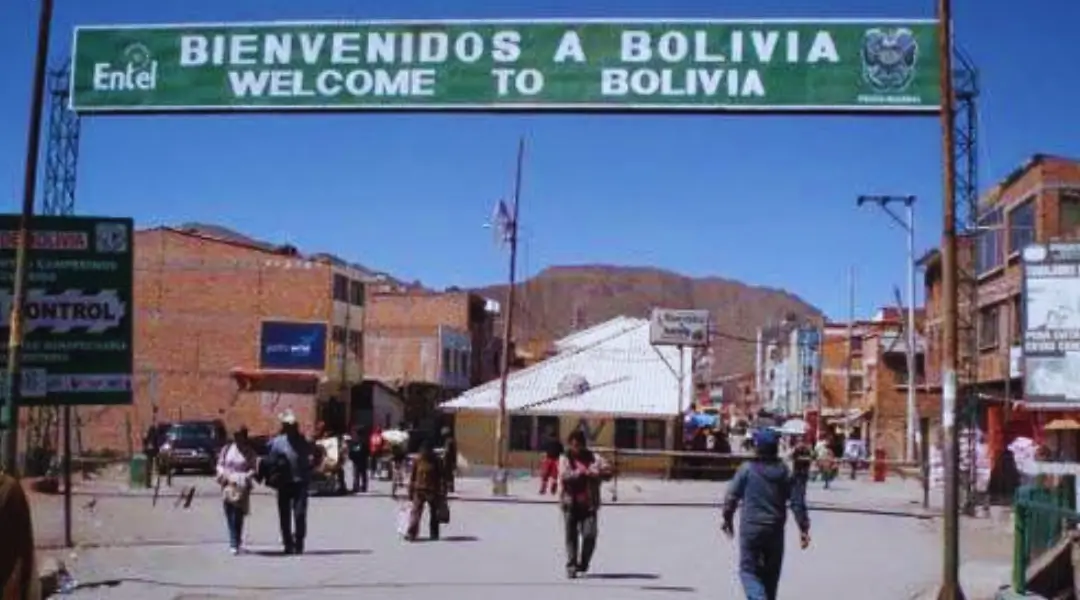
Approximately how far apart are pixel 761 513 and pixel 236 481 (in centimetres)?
905

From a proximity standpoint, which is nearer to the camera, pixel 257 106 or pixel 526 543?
pixel 257 106

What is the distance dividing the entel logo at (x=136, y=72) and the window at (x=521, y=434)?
125 feet

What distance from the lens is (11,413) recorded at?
14531mm

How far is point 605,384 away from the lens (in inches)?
2083

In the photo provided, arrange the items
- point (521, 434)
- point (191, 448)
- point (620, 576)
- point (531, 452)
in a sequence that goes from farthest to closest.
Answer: point (521, 434)
point (531, 452)
point (191, 448)
point (620, 576)

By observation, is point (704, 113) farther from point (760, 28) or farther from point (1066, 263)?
point (1066, 263)

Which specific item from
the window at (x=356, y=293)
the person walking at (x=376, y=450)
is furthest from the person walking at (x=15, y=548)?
the window at (x=356, y=293)

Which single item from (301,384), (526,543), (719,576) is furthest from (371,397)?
(719,576)

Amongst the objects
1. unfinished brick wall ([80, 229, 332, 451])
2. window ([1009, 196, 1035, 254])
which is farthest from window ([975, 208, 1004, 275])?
unfinished brick wall ([80, 229, 332, 451])

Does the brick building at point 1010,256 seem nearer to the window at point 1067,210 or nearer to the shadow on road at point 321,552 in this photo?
the window at point 1067,210

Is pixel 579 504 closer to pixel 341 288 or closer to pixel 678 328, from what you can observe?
pixel 678 328

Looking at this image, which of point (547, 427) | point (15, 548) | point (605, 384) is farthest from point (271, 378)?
point (15, 548)

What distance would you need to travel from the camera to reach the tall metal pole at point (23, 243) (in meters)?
14.3

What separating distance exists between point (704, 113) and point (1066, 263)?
9.09 m
